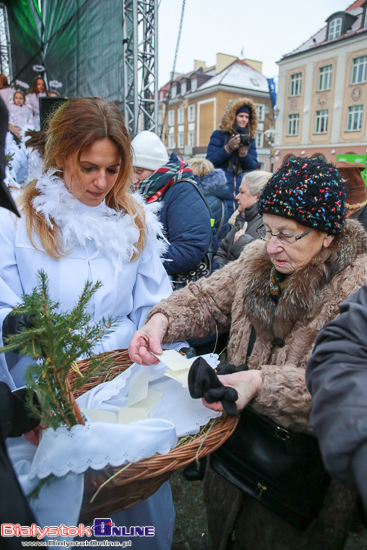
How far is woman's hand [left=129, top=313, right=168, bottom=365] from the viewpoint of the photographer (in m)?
1.40

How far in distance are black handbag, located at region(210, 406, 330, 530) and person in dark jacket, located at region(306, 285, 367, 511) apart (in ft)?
1.50

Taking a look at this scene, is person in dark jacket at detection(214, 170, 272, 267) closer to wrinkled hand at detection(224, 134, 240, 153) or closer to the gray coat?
the gray coat

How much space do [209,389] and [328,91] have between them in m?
23.5

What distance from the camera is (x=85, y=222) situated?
1.71 metres

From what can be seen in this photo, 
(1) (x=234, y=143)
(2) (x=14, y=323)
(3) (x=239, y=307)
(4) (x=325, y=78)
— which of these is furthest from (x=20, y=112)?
(4) (x=325, y=78)

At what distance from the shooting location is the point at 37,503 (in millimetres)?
911

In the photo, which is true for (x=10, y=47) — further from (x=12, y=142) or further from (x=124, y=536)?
(x=124, y=536)

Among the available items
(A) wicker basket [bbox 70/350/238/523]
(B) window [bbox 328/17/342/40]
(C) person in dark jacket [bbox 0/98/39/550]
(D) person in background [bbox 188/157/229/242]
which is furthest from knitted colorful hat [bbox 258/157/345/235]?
(B) window [bbox 328/17/342/40]

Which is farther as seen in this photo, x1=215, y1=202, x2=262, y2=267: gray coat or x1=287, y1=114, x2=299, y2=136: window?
x1=287, y1=114, x2=299, y2=136: window

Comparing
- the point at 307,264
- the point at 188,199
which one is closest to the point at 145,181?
the point at 188,199

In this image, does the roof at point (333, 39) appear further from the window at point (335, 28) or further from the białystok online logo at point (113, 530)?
the białystok online logo at point (113, 530)

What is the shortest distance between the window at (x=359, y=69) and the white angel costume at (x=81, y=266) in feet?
70.0

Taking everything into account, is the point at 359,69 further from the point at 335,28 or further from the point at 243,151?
the point at 243,151

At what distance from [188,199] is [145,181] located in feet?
1.31
